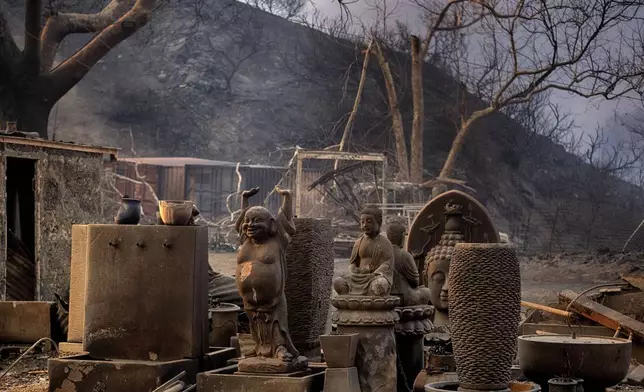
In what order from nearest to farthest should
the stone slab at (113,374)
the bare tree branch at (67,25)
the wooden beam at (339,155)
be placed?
the stone slab at (113,374)
the bare tree branch at (67,25)
the wooden beam at (339,155)

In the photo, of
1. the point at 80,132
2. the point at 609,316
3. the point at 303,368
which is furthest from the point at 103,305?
the point at 80,132

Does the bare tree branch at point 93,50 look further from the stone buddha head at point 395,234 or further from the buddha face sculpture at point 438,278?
the stone buddha head at point 395,234

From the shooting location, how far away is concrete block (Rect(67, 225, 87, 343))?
380 inches

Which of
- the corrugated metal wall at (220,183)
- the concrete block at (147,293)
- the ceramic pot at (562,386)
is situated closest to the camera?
the ceramic pot at (562,386)

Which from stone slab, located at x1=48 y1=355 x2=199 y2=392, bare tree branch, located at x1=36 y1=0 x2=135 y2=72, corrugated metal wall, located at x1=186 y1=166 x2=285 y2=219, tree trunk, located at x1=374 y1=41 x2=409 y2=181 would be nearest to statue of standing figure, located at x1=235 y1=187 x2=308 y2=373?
stone slab, located at x1=48 y1=355 x2=199 y2=392

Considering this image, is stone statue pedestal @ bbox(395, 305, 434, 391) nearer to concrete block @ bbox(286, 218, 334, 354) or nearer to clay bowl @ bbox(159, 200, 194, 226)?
concrete block @ bbox(286, 218, 334, 354)

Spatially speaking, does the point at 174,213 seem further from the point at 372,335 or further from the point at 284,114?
the point at 284,114

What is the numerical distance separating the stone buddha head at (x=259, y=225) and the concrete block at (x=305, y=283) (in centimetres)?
97

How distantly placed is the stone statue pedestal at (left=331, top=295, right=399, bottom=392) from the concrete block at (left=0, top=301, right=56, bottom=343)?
4.99 m

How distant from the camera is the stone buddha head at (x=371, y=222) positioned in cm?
720

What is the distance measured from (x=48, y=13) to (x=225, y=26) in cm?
2256

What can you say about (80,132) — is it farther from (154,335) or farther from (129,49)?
(154,335)

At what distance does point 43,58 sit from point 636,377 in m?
12.8

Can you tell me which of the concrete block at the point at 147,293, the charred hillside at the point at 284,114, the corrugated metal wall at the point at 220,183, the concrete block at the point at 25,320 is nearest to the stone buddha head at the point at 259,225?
the concrete block at the point at 147,293
